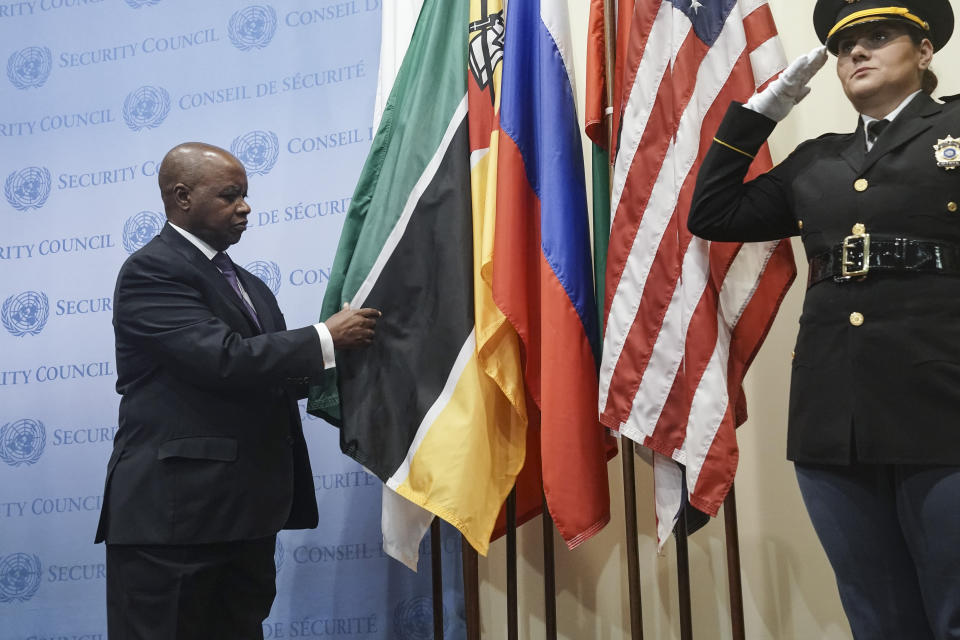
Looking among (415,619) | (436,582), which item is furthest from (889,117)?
(415,619)

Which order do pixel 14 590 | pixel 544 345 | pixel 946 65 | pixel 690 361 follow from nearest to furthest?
pixel 690 361 → pixel 544 345 → pixel 946 65 → pixel 14 590

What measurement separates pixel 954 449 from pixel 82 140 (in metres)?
3.03

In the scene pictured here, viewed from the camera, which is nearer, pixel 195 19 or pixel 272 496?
pixel 272 496

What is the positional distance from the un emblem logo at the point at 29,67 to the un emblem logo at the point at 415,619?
2.34 m

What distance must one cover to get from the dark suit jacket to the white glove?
1.16 m

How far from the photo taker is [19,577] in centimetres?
322

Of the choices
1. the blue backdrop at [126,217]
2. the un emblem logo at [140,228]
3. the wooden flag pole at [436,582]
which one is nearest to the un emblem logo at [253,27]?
the blue backdrop at [126,217]

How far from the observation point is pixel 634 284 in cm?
217

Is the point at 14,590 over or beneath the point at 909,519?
beneath

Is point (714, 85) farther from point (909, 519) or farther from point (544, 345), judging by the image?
point (909, 519)

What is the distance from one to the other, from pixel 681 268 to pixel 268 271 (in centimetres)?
154

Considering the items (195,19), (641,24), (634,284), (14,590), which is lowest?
(14,590)

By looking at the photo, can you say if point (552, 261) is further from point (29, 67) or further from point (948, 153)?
point (29, 67)

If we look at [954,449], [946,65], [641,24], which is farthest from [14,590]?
[946,65]
